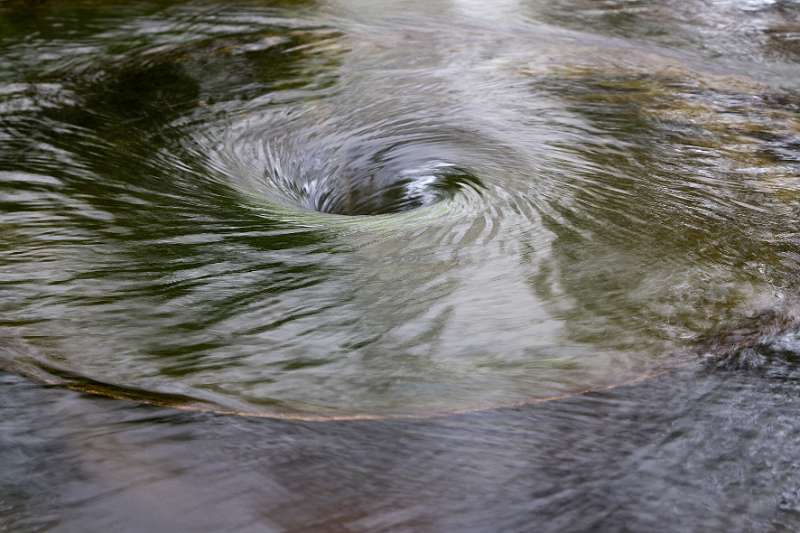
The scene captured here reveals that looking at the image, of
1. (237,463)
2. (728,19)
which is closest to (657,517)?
(237,463)

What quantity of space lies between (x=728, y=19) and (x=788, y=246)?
11.1 feet

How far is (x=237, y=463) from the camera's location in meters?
1.98

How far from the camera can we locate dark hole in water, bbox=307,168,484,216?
363 centimetres

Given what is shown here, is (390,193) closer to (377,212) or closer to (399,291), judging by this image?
(377,212)

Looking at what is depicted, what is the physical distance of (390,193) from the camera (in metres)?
3.83

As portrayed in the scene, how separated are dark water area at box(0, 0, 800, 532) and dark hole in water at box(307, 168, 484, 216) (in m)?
0.02

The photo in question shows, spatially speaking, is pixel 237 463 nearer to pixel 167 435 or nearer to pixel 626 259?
pixel 167 435

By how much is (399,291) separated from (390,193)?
1.15m

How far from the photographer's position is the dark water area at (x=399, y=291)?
1.94 meters

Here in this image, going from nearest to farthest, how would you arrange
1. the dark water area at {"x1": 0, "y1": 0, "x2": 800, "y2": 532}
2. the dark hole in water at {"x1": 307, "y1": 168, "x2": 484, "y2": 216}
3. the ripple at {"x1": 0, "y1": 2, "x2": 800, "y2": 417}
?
1. the dark water area at {"x1": 0, "y1": 0, "x2": 800, "y2": 532}
2. the ripple at {"x1": 0, "y1": 2, "x2": 800, "y2": 417}
3. the dark hole in water at {"x1": 307, "y1": 168, "x2": 484, "y2": 216}

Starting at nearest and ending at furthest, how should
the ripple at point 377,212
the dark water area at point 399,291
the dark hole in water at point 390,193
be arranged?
1. the dark water area at point 399,291
2. the ripple at point 377,212
3. the dark hole in water at point 390,193

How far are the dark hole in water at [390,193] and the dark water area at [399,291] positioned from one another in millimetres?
16

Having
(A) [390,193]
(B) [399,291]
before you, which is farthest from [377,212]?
(B) [399,291]

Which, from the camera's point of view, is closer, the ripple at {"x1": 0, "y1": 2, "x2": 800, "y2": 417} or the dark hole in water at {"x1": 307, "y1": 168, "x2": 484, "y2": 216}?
the ripple at {"x1": 0, "y1": 2, "x2": 800, "y2": 417}
